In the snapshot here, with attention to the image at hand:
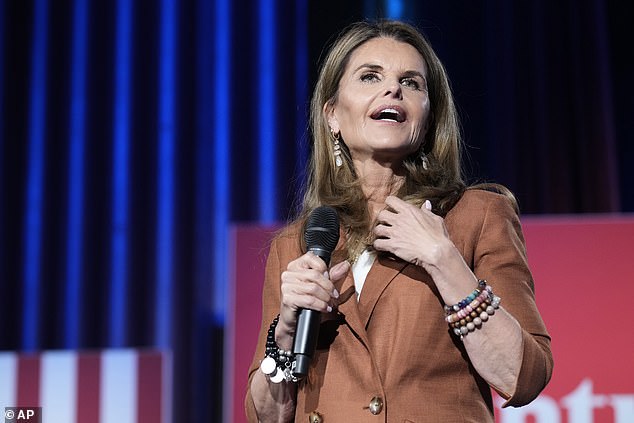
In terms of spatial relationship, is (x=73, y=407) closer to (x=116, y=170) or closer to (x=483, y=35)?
(x=116, y=170)

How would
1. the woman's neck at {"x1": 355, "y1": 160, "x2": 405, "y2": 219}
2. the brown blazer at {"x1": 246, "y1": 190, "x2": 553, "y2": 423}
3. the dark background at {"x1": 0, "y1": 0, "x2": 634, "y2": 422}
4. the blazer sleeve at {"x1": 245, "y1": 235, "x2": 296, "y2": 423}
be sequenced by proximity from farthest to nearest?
1. the dark background at {"x1": 0, "y1": 0, "x2": 634, "y2": 422}
2. the woman's neck at {"x1": 355, "y1": 160, "x2": 405, "y2": 219}
3. the blazer sleeve at {"x1": 245, "y1": 235, "x2": 296, "y2": 423}
4. the brown blazer at {"x1": 246, "y1": 190, "x2": 553, "y2": 423}

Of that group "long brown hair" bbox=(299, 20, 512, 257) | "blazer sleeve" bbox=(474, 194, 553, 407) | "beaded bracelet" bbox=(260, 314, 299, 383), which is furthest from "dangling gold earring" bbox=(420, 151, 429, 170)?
"beaded bracelet" bbox=(260, 314, 299, 383)

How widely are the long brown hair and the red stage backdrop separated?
3.41 feet

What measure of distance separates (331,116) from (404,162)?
0.24 meters

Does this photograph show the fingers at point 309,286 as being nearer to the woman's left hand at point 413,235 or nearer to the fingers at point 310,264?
the fingers at point 310,264

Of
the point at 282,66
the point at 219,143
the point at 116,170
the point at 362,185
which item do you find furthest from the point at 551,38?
the point at 362,185

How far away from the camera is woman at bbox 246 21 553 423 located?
1.54 meters

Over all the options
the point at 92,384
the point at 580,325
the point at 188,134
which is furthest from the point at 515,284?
the point at 188,134

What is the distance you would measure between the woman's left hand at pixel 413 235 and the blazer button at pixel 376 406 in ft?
0.77

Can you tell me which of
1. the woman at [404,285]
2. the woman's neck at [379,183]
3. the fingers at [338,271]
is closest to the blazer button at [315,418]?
the woman at [404,285]

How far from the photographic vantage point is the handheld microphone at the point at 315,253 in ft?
4.78

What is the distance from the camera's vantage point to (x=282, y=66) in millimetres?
4352

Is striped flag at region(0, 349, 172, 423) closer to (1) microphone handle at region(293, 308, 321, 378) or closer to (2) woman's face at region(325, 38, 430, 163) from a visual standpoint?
(2) woman's face at region(325, 38, 430, 163)

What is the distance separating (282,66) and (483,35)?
37.2 inches
